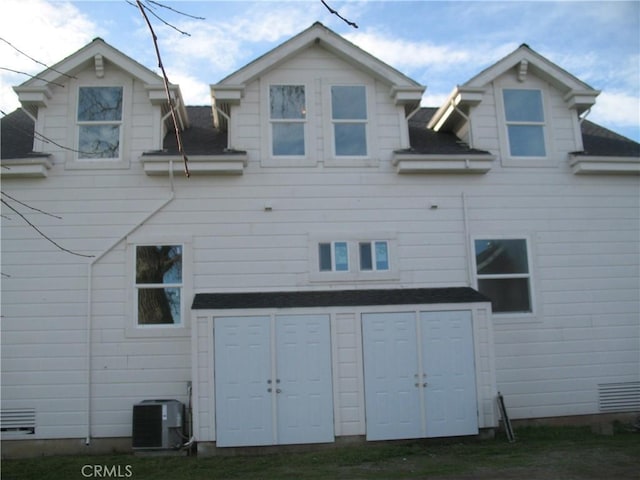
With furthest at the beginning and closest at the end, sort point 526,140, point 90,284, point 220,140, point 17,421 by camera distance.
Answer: point 220,140 < point 526,140 < point 90,284 < point 17,421

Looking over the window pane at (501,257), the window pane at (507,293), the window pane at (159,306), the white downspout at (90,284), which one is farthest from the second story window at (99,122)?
the window pane at (507,293)

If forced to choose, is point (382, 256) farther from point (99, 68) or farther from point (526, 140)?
point (99, 68)

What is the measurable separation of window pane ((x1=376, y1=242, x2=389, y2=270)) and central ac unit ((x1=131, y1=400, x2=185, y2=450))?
14.3 feet

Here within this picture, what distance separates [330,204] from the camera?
34.5ft

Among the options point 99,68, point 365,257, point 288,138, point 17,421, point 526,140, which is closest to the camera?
point 17,421

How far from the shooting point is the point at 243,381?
899 cm

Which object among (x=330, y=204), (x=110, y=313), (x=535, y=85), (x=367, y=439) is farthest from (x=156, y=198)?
(x=535, y=85)

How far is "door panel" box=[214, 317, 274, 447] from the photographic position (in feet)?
29.0

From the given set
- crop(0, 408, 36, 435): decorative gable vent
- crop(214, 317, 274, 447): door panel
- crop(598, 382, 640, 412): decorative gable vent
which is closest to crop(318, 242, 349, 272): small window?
crop(214, 317, 274, 447): door panel

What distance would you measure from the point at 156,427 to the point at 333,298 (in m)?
3.59

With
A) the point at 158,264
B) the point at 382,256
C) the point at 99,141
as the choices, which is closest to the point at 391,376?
the point at 382,256

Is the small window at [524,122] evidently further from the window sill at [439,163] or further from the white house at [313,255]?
the window sill at [439,163]

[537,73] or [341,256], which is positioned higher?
[537,73]

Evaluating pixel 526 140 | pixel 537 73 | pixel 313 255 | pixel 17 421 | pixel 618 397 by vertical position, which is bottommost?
pixel 618 397
